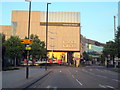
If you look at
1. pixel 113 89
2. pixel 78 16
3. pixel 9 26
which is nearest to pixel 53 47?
pixel 78 16

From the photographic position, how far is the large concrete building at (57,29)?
100062 mm

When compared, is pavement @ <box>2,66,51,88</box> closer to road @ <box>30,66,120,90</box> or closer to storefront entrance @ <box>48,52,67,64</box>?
road @ <box>30,66,120,90</box>

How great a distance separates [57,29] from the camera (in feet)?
330

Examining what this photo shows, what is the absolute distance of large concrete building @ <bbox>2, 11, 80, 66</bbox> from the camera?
100m

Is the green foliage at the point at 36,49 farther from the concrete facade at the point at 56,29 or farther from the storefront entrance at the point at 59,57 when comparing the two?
the storefront entrance at the point at 59,57

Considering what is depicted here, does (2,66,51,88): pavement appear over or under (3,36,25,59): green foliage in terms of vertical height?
under

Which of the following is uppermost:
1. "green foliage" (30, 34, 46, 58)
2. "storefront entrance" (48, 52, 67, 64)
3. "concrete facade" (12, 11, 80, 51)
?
"concrete facade" (12, 11, 80, 51)

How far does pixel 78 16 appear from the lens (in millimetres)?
100250

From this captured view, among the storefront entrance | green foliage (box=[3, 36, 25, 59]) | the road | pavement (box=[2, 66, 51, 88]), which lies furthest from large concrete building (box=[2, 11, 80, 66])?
pavement (box=[2, 66, 51, 88])

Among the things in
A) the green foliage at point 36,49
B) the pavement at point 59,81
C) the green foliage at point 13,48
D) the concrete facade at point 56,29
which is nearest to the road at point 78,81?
the pavement at point 59,81

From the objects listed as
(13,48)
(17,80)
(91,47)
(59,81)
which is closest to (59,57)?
(91,47)

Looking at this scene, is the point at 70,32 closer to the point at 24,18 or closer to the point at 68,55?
the point at 68,55

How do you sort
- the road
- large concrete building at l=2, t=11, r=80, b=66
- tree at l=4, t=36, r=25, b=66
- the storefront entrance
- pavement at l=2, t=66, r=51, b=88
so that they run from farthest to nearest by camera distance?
the storefront entrance < large concrete building at l=2, t=11, r=80, b=66 < tree at l=4, t=36, r=25, b=66 < the road < pavement at l=2, t=66, r=51, b=88

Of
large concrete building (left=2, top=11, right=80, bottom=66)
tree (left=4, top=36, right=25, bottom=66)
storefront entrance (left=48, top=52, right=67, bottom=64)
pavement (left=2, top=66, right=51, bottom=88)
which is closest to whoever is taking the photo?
pavement (left=2, top=66, right=51, bottom=88)
